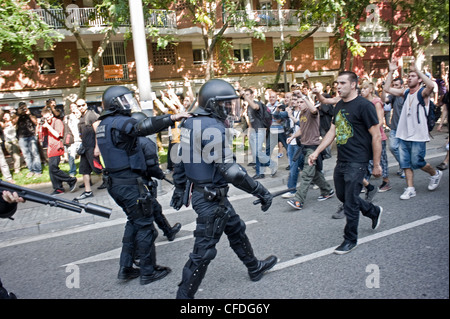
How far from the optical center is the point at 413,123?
5.68 m

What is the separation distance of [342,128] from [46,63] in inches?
768

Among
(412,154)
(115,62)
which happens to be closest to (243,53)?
(115,62)

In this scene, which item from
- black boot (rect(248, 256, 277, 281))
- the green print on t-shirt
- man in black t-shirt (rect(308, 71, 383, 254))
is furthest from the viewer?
the green print on t-shirt

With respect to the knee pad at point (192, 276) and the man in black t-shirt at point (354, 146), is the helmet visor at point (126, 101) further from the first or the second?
the man in black t-shirt at point (354, 146)

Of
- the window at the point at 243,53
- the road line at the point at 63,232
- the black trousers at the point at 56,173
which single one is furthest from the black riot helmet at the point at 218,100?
the window at the point at 243,53

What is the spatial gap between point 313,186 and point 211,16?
7.08 metres

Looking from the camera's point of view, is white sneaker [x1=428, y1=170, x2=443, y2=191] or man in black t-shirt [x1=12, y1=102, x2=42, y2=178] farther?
man in black t-shirt [x1=12, y1=102, x2=42, y2=178]

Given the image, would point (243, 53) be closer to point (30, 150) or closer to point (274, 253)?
point (30, 150)

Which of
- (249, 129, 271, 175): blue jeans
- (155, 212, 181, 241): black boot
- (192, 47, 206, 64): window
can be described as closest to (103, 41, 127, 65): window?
(192, 47, 206, 64): window

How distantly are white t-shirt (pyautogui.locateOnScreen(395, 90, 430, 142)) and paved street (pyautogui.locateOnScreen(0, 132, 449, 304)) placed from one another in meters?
0.91

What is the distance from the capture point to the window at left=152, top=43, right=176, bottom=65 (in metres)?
21.6

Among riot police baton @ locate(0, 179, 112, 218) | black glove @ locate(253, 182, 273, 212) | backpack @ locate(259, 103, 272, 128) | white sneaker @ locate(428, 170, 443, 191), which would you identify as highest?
backpack @ locate(259, 103, 272, 128)

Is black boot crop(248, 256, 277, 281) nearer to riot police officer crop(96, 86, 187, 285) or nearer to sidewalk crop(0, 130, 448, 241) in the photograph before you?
riot police officer crop(96, 86, 187, 285)
